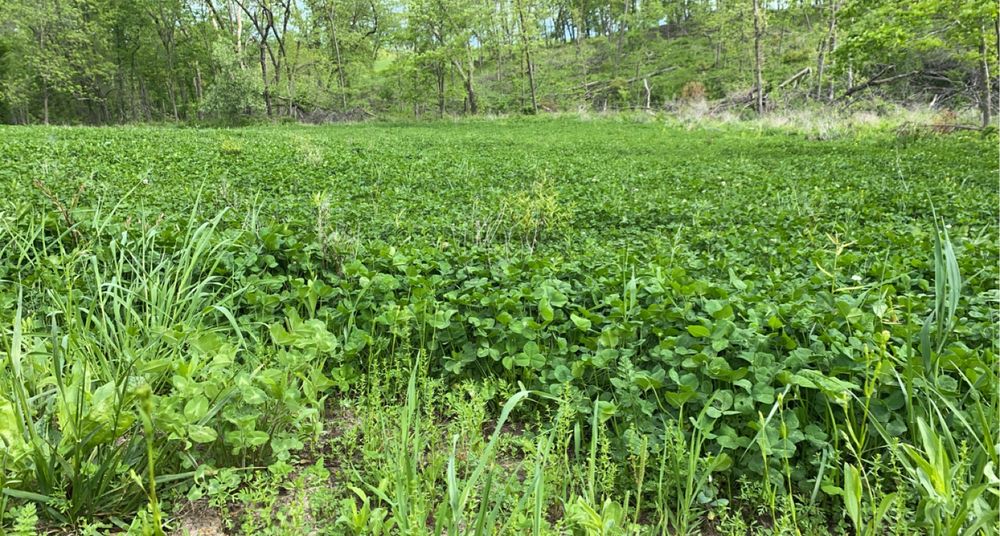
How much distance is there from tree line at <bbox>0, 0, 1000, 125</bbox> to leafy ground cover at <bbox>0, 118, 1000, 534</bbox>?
64.9 ft

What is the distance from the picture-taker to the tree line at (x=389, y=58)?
27.3m

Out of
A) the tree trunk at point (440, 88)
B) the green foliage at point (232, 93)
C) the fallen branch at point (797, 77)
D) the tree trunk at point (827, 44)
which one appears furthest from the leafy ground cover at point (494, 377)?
the tree trunk at point (440, 88)

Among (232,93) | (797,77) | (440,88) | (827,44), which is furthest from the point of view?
(440,88)

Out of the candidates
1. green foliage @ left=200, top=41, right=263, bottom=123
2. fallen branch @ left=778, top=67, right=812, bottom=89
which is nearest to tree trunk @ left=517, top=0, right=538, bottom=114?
fallen branch @ left=778, top=67, right=812, bottom=89

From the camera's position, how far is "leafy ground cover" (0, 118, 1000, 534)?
1.40 metres

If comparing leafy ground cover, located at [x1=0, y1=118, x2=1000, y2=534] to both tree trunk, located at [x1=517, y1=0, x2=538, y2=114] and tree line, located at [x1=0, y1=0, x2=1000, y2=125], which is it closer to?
tree line, located at [x1=0, y1=0, x2=1000, y2=125]

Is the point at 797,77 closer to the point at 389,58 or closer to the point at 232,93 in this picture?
the point at 232,93

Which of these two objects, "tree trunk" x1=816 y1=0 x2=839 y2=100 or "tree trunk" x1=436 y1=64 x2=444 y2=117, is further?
"tree trunk" x1=436 y1=64 x2=444 y2=117

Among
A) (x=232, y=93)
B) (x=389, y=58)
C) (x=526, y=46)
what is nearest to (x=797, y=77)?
(x=526, y=46)

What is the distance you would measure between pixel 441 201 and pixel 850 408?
14.0ft

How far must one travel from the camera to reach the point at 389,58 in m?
41.6

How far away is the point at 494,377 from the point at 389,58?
4383 cm

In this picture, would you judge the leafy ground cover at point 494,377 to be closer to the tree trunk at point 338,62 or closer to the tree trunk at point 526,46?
the tree trunk at point 526,46

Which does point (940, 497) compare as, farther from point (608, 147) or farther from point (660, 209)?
point (608, 147)
